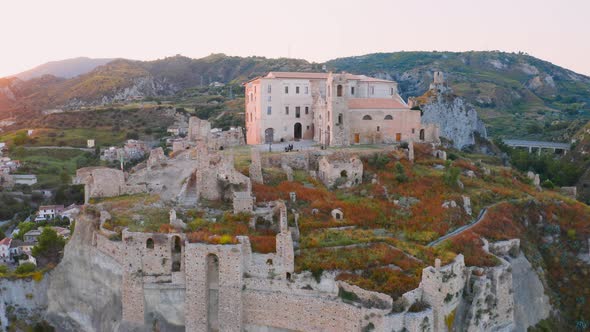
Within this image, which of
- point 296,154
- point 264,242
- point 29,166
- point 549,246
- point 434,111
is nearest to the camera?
point 264,242

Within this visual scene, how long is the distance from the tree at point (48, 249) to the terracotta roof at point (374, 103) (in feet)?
90.2

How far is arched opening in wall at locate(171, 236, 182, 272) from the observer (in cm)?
2855

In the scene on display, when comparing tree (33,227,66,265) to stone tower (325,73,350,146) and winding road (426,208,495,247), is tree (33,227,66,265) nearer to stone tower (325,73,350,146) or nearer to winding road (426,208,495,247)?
stone tower (325,73,350,146)

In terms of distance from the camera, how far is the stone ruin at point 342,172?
3919 cm

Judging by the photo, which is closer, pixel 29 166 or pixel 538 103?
pixel 29 166

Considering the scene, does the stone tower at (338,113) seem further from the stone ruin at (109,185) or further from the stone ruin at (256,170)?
the stone ruin at (109,185)

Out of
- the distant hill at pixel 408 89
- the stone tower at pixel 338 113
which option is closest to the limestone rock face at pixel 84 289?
the stone tower at pixel 338 113

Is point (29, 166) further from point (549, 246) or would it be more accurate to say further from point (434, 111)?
point (549, 246)

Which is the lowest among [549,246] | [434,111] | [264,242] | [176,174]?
[549,246]

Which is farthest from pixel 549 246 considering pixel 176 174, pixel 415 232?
pixel 176 174

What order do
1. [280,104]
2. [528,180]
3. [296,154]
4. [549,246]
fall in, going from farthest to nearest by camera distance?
[280,104] < [528,180] < [296,154] < [549,246]

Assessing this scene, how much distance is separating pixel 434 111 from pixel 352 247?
1752 inches

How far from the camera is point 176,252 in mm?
28938

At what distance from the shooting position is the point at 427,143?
163ft
